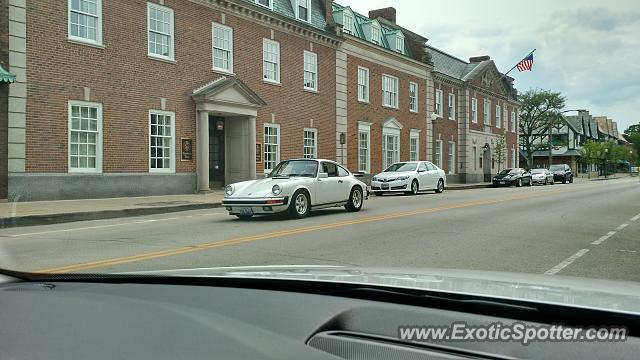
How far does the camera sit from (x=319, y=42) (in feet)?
92.9

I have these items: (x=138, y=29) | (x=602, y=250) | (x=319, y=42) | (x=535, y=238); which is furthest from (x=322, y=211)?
(x=319, y=42)

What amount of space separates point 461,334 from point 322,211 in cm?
1354

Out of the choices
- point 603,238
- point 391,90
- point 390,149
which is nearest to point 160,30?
point 603,238

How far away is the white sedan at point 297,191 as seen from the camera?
12.3 m

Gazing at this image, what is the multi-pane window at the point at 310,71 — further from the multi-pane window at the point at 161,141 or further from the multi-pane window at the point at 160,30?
the multi-pane window at the point at 161,141

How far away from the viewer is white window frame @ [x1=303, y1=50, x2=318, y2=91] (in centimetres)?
2753

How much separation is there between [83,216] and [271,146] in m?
12.5

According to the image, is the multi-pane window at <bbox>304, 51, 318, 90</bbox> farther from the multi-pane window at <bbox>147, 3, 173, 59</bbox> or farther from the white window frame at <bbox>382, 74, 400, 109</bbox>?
the multi-pane window at <bbox>147, 3, 173, 59</bbox>

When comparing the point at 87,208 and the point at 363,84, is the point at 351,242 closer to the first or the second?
the point at 87,208

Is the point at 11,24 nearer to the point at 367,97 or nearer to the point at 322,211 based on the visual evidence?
the point at 322,211

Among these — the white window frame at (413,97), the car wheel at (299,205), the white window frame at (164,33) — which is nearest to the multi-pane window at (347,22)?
the white window frame at (413,97)

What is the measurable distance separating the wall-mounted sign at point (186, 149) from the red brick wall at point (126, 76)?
7.6 inches

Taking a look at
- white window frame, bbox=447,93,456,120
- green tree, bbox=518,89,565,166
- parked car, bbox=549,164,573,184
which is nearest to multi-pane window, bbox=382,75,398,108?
white window frame, bbox=447,93,456,120

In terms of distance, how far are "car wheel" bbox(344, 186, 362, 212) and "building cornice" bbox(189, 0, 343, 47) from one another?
442 inches
